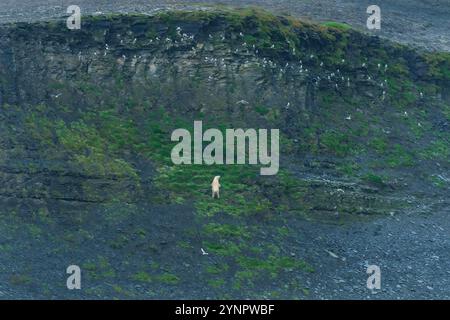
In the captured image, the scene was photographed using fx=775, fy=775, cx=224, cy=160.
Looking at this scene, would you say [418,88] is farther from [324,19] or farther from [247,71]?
[247,71]

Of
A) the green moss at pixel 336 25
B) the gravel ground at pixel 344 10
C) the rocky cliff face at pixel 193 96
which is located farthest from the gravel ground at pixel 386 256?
the gravel ground at pixel 344 10

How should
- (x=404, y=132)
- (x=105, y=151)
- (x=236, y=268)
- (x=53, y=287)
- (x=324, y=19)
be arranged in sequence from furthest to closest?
(x=324, y=19) < (x=404, y=132) < (x=105, y=151) < (x=236, y=268) < (x=53, y=287)

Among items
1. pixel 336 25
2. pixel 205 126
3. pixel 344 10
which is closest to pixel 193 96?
pixel 205 126

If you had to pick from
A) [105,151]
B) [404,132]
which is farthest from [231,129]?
[404,132]

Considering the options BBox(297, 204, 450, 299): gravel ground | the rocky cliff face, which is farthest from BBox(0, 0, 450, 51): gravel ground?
BBox(297, 204, 450, 299): gravel ground

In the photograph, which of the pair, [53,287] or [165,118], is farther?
[165,118]

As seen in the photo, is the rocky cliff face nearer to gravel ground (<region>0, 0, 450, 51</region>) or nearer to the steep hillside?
the steep hillside

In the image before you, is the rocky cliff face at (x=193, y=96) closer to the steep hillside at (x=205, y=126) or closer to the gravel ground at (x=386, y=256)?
the steep hillside at (x=205, y=126)
